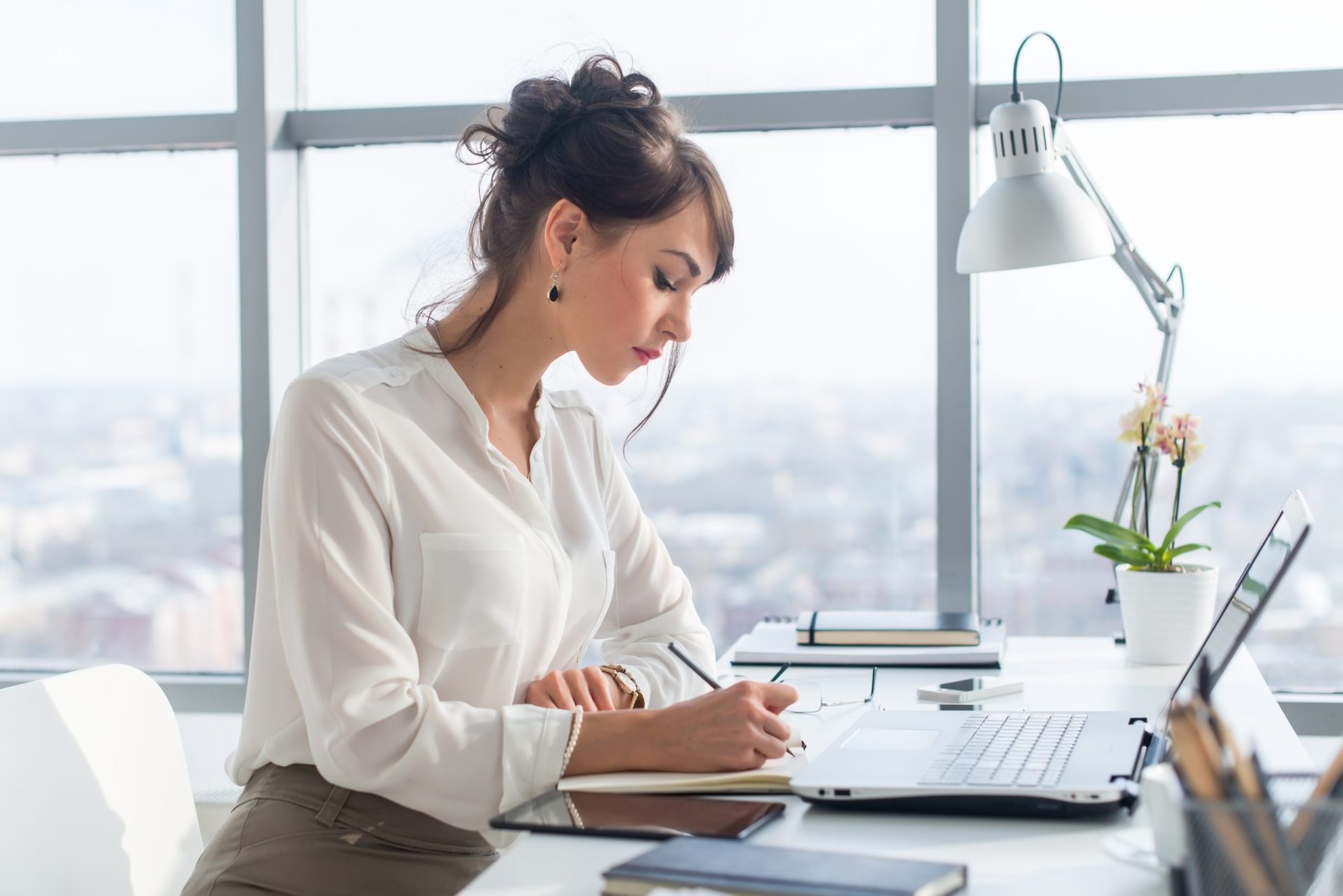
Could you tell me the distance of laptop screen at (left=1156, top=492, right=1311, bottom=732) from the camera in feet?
3.23

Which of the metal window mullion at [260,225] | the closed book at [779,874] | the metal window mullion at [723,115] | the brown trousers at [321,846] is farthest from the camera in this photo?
the metal window mullion at [260,225]

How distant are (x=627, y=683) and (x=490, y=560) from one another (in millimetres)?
233

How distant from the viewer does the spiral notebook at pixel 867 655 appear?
1802 mm

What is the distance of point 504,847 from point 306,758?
25cm

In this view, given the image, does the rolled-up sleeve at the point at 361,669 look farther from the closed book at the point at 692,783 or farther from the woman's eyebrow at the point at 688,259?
the woman's eyebrow at the point at 688,259

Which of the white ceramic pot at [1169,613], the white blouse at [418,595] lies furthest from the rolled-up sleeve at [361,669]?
the white ceramic pot at [1169,613]

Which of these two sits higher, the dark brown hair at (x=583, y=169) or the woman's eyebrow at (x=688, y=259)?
the dark brown hair at (x=583, y=169)

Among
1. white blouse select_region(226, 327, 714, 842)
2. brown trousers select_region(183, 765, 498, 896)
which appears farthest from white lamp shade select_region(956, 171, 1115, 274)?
brown trousers select_region(183, 765, 498, 896)

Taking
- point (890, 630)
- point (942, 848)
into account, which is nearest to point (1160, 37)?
point (890, 630)

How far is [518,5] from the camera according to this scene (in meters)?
2.48

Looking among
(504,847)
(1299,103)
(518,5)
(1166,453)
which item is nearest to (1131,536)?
(1166,453)

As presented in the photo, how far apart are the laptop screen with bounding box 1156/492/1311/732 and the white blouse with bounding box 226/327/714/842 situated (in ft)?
1.87

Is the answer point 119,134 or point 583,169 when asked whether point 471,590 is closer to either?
point 583,169

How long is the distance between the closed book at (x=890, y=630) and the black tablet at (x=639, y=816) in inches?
33.6
